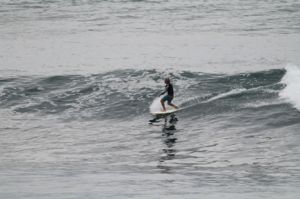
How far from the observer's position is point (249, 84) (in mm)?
37750

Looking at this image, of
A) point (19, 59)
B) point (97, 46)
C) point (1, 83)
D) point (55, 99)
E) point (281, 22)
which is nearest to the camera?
point (55, 99)

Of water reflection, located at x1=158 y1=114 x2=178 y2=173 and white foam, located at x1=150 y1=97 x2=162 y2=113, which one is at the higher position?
white foam, located at x1=150 y1=97 x2=162 y2=113

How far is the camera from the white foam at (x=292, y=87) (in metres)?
32.7

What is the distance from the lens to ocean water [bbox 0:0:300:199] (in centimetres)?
2123

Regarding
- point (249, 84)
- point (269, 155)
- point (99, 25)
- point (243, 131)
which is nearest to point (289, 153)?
point (269, 155)

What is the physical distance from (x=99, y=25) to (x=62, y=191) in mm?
46744

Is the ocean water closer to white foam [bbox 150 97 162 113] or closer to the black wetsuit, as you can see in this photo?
white foam [bbox 150 97 162 113]

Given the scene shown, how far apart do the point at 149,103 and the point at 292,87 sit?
7.65 m

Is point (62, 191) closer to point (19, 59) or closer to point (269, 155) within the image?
point (269, 155)

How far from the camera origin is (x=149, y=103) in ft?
116

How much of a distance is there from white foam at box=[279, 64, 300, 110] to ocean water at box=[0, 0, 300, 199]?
98 mm

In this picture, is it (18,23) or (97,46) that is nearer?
(97,46)

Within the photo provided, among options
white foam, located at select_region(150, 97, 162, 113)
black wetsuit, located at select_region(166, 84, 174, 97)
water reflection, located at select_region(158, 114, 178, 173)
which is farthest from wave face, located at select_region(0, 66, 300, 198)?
black wetsuit, located at select_region(166, 84, 174, 97)

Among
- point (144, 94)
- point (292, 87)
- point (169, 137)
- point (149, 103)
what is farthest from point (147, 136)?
point (292, 87)
